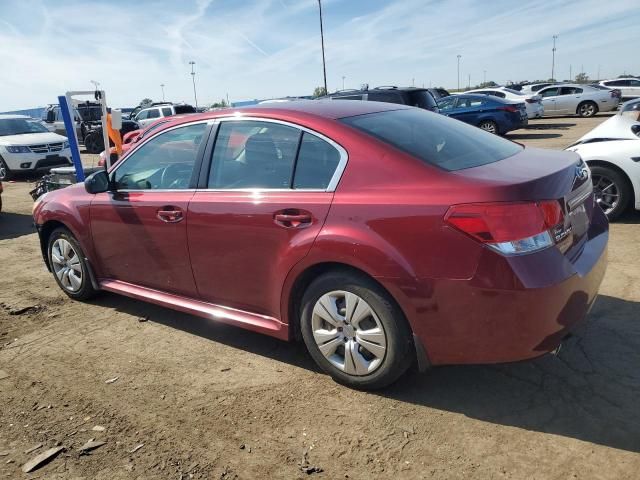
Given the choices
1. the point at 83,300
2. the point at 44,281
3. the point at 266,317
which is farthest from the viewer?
the point at 44,281

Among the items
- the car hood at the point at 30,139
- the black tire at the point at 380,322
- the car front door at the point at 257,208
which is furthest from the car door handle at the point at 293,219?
the car hood at the point at 30,139

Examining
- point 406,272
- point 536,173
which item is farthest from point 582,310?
point 406,272

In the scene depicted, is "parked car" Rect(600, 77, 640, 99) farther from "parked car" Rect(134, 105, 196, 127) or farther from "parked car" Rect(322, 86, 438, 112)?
"parked car" Rect(134, 105, 196, 127)

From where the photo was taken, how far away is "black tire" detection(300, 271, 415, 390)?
9.12ft

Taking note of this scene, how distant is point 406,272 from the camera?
2.64 meters

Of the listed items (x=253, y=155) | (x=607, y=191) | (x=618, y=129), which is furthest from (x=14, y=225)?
(x=618, y=129)

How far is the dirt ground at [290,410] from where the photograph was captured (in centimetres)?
251

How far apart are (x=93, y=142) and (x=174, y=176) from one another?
61.3 ft

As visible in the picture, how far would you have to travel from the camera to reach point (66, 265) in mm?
4809

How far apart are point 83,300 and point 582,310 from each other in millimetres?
4153

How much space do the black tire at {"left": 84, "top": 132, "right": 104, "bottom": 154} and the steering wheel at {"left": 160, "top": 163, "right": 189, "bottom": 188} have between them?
1816 centimetres

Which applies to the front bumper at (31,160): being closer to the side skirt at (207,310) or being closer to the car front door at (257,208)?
the side skirt at (207,310)

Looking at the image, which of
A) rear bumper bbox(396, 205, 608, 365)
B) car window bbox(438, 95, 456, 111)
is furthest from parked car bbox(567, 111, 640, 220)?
car window bbox(438, 95, 456, 111)

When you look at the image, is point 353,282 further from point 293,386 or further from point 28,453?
point 28,453
